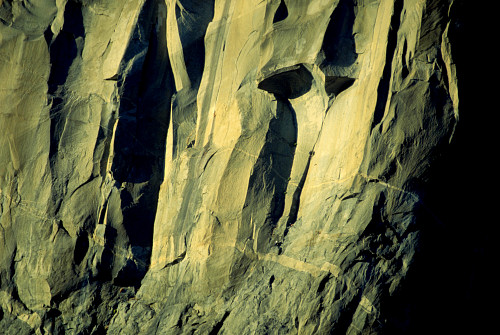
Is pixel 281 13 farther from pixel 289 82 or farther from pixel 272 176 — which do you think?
pixel 272 176

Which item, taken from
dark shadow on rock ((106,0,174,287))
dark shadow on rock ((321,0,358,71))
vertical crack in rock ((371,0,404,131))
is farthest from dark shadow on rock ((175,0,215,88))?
vertical crack in rock ((371,0,404,131))

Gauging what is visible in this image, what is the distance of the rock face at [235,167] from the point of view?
7836 mm

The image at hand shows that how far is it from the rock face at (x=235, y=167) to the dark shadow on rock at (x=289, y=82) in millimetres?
20

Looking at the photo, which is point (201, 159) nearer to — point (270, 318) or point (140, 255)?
point (140, 255)

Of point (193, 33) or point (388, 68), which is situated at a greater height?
point (193, 33)

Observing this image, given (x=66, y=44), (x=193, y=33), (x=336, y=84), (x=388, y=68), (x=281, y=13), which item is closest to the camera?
(x=388, y=68)

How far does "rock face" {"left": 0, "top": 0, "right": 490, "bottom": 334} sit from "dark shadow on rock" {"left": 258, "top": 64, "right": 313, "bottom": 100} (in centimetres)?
2

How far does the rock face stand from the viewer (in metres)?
7.84

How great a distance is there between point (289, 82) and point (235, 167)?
1311mm

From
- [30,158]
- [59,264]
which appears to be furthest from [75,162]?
[59,264]

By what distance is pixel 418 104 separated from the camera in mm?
7855

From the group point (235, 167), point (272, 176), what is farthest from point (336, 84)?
point (235, 167)

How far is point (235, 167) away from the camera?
29.8 feet

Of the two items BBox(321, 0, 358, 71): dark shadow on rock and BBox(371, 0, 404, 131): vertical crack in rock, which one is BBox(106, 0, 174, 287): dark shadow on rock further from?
BBox(371, 0, 404, 131): vertical crack in rock
